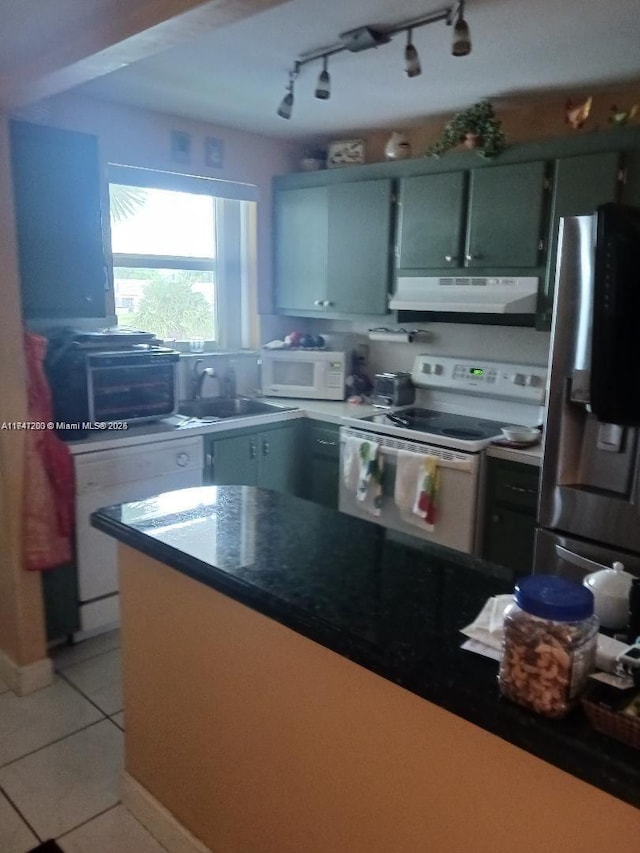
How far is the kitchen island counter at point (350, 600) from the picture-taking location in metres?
0.89

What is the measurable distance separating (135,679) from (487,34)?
232 cm

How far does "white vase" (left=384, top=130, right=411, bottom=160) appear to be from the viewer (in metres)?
3.37

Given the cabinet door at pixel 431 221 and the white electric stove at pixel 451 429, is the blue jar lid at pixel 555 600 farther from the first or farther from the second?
the cabinet door at pixel 431 221

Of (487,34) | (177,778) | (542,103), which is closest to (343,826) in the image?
(177,778)

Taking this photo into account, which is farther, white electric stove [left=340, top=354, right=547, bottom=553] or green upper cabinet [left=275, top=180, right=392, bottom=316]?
green upper cabinet [left=275, top=180, right=392, bottom=316]

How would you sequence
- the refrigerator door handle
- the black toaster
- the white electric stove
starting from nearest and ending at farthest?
the refrigerator door handle
the white electric stove
the black toaster

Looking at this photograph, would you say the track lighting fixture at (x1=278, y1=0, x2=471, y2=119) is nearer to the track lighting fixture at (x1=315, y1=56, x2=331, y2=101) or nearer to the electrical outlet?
the track lighting fixture at (x1=315, y1=56, x2=331, y2=101)

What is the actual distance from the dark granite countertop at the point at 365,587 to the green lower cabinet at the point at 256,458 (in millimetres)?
1284

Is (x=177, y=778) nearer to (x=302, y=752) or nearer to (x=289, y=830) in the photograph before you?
(x=289, y=830)

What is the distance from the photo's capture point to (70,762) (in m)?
2.21

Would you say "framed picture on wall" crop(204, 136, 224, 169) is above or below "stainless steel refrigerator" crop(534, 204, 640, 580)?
above

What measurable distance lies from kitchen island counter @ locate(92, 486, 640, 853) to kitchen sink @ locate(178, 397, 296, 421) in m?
1.71

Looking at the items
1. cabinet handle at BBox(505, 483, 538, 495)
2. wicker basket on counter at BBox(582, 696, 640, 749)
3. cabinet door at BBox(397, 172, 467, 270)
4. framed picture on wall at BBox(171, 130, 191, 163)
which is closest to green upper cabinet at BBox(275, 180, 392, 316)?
cabinet door at BBox(397, 172, 467, 270)

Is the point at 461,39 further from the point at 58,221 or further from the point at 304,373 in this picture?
the point at 304,373
